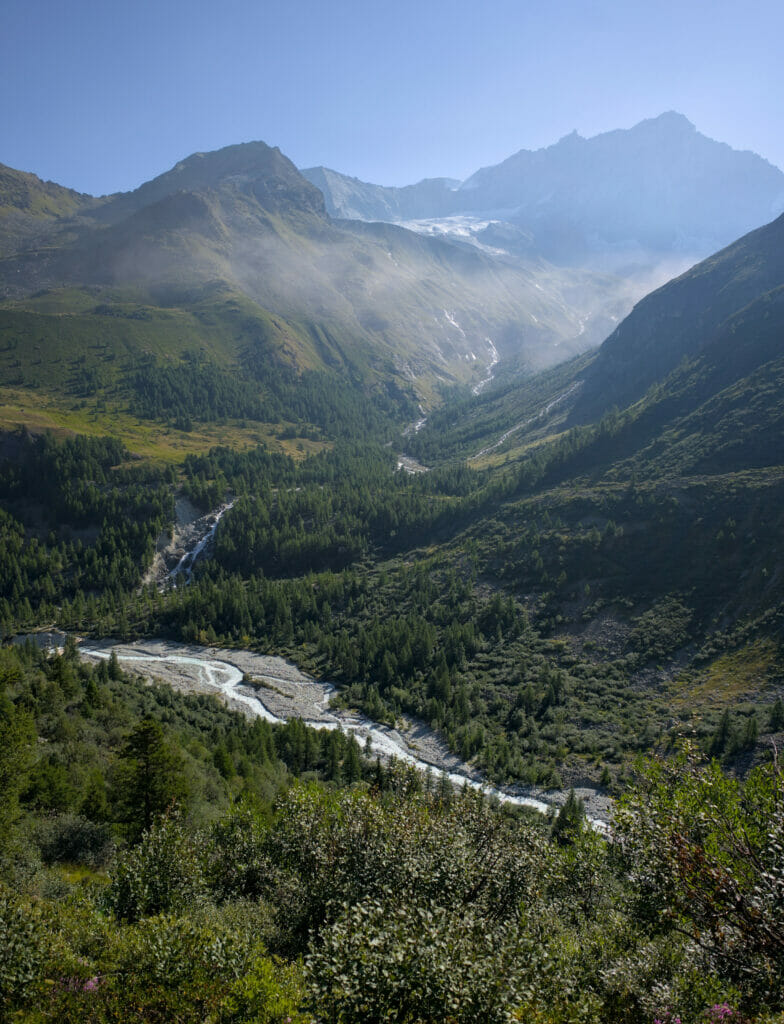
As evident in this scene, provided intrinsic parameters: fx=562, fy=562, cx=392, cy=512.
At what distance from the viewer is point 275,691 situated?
337 ft

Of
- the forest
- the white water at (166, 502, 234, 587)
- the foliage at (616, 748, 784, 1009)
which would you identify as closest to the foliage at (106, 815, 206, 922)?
the forest

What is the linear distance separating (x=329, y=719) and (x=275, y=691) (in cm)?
1475

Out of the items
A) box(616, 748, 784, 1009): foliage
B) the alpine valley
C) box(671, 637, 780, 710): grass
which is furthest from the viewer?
box(671, 637, 780, 710): grass

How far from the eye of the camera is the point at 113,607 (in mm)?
132500

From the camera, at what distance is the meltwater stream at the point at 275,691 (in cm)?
7950

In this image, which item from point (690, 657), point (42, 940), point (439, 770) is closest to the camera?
point (42, 940)

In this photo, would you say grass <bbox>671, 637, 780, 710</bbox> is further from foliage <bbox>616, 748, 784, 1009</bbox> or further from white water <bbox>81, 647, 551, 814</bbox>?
foliage <bbox>616, 748, 784, 1009</bbox>

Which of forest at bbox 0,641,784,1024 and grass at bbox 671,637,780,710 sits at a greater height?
forest at bbox 0,641,784,1024

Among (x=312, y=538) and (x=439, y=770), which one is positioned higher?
(x=312, y=538)

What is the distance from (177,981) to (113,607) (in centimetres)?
12868

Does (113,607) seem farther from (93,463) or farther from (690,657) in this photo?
(690,657)

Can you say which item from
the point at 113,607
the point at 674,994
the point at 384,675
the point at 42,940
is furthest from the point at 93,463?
the point at 674,994

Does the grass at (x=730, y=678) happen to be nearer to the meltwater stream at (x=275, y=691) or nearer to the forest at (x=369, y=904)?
the meltwater stream at (x=275, y=691)

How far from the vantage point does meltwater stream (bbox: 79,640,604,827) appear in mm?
79500
